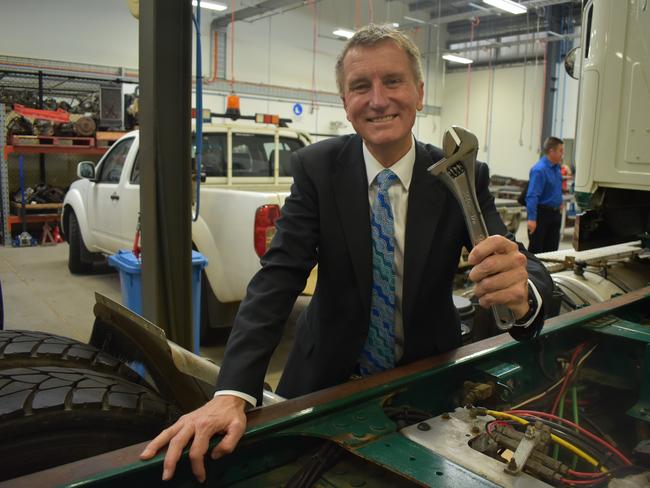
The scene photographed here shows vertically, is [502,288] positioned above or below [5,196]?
above

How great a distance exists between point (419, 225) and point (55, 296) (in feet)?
17.9

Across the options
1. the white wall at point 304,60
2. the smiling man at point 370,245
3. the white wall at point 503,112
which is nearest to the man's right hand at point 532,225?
the smiling man at point 370,245

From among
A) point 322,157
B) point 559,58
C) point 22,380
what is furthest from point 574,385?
point 559,58

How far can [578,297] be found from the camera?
120 inches

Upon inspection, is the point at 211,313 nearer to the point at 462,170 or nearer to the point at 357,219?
the point at 357,219

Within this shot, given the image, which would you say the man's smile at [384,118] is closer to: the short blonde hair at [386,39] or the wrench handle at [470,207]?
the short blonde hair at [386,39]

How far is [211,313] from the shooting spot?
440cm

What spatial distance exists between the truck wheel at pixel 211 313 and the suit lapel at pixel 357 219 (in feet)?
9.32

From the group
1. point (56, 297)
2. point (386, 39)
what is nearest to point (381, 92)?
point (386, 39)

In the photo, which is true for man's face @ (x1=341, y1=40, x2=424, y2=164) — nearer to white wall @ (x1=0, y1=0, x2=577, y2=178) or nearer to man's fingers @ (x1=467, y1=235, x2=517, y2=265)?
man's fingers @ (x1=467, y1=235, x2=517, y2=265)

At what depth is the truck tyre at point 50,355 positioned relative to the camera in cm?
161

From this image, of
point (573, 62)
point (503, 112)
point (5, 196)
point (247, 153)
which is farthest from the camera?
point (503, 112)

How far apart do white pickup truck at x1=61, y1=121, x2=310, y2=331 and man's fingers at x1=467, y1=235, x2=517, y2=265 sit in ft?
9.15

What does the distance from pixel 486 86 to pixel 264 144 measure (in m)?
13.2
